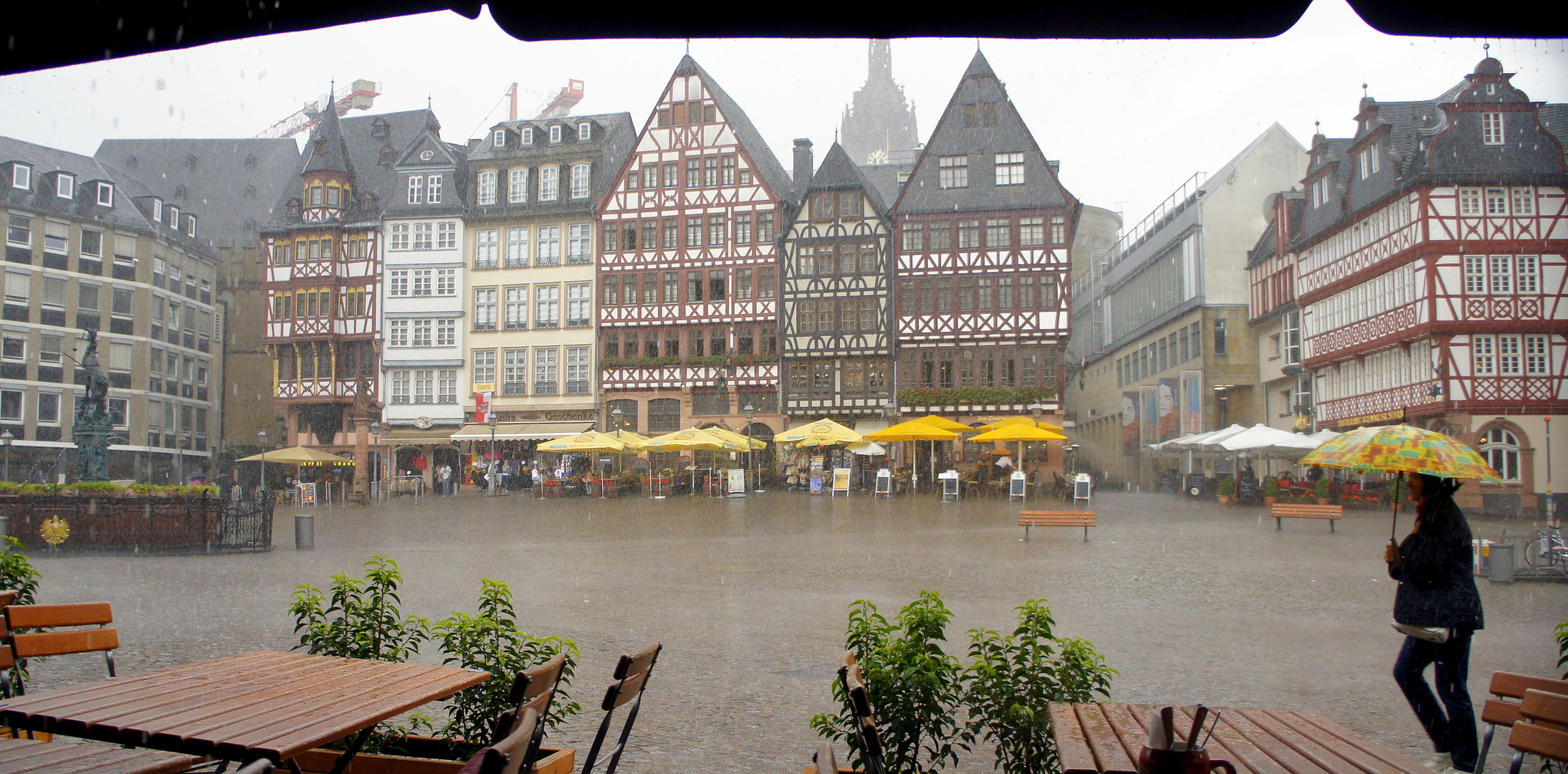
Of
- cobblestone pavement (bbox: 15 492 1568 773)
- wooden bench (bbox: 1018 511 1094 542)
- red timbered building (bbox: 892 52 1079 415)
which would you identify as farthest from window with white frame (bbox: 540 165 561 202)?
wooden bench (bbox: 1018 511 1094 542)

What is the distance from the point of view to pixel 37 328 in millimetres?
35406

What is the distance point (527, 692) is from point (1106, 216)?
71854mm

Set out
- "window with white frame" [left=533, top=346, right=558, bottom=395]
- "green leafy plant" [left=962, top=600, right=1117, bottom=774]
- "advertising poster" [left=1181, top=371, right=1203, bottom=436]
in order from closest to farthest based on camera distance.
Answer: "green leafy plant" [left=962, top=600, right=1117, bottom=774] → "advertising poster" [left=1181, top=371, right=1203, bottom=436] → "window with white frame" [left=533, top=346, right=558, bottom=395]

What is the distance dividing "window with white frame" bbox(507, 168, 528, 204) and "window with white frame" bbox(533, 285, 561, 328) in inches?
151

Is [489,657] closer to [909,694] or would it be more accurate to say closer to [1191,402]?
[909,694]

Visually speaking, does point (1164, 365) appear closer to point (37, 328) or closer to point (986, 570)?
point (986, 570)

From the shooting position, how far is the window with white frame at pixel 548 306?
148 ft

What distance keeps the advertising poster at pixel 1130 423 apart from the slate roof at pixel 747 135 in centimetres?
1680

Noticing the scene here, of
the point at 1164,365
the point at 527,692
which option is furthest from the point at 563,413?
the point at 527,692

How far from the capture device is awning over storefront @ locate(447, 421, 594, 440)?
139 ft

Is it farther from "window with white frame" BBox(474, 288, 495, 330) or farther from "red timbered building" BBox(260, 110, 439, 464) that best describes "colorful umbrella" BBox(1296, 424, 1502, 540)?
"red timbered building" BBox(260, 110, 439, 464)

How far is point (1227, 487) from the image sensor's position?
29094 millimetres

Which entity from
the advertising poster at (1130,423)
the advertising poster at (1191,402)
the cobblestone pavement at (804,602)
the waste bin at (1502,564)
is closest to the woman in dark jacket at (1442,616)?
the cobblestone pavement at (804,602)

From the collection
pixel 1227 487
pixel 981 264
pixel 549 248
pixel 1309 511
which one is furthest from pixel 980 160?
pixel 1309 511
